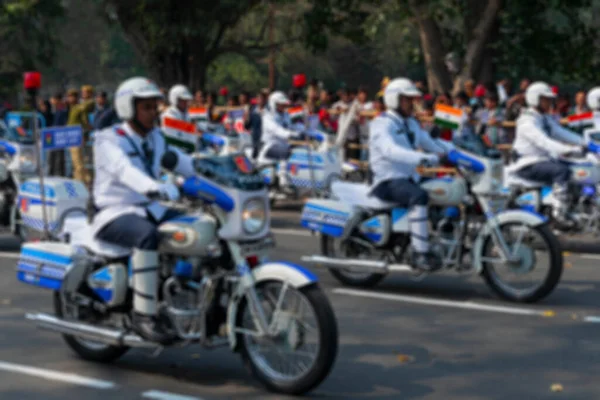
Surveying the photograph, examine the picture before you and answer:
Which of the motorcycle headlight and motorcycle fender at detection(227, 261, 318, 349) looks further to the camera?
the motorcycle headlight

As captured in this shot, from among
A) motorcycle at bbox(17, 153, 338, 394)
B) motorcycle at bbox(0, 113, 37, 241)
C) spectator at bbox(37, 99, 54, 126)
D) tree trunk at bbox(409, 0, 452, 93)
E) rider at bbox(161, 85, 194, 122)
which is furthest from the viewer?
tree trunk at bbox(409, 0, 452, 93)

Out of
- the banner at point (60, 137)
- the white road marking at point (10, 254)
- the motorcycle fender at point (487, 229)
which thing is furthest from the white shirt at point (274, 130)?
the banner at point (60, 137)

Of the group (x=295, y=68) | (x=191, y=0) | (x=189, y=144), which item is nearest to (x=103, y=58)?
(x=295, y=68)

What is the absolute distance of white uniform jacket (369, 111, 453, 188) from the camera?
34.8 ft

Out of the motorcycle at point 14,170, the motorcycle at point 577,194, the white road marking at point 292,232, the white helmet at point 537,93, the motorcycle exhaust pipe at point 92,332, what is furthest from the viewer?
the white road marking at point 292,232

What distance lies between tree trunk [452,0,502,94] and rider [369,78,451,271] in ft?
53.7

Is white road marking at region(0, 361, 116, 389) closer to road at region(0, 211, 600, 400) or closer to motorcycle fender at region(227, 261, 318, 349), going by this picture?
road at region(0, 211, 600, 400)

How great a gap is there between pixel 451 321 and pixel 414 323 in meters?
0.29

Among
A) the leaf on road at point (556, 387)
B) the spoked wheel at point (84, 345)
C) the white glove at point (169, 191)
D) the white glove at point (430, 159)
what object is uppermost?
the white glove at point (430, 159)

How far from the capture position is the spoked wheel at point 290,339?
693 centimetres

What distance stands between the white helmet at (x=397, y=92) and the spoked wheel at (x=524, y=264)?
4.46 ft

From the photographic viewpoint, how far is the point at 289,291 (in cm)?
710

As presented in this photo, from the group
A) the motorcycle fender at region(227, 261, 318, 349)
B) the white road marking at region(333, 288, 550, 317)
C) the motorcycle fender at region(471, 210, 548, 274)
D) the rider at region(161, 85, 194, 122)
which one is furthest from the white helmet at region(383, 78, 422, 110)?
the rider at region(161, 85, 194, 122)

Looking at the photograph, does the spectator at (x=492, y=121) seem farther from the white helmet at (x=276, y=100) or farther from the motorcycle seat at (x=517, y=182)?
the motorcycle seat at (x=517, y=182)
